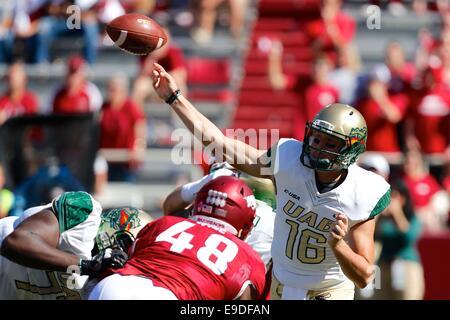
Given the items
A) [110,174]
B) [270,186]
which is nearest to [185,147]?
[110,174]

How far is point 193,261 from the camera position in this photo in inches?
208

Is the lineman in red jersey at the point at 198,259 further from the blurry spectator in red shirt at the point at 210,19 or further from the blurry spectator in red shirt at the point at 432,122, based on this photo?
the blurry spectator in red shirt at the point at 210,19

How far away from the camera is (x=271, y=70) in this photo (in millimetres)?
12422

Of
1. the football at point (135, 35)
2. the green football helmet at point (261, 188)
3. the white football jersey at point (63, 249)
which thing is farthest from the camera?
the green football helmet at point (261, 188)

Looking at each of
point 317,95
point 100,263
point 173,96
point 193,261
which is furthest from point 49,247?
point 317,95

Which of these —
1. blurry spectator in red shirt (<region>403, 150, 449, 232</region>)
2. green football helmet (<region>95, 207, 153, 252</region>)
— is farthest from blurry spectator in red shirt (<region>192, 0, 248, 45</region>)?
green football helmet (<region>95, 207, 153, 252</region>)

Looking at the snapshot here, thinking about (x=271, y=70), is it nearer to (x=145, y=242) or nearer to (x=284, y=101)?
(x=284, y=101)

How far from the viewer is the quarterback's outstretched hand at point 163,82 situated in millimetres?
5898

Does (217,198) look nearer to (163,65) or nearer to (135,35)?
(135,35)

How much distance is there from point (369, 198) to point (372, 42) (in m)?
7.50

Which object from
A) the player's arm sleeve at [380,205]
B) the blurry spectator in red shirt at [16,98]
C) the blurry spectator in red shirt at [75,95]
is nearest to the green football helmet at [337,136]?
the player's arm sleeve at [380,205]

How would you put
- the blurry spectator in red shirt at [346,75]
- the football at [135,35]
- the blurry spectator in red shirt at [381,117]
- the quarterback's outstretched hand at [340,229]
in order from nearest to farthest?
the quarterback's outstretched hand at [340,229]
the football at [135,35]
the blurry spectator in red shirt at [381,117]
the blurry spectator in red shirt at [346,75]

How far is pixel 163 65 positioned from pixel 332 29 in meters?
2.12

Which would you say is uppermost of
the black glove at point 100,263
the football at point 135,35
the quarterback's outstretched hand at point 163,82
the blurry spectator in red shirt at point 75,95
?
the football at point 135,35
